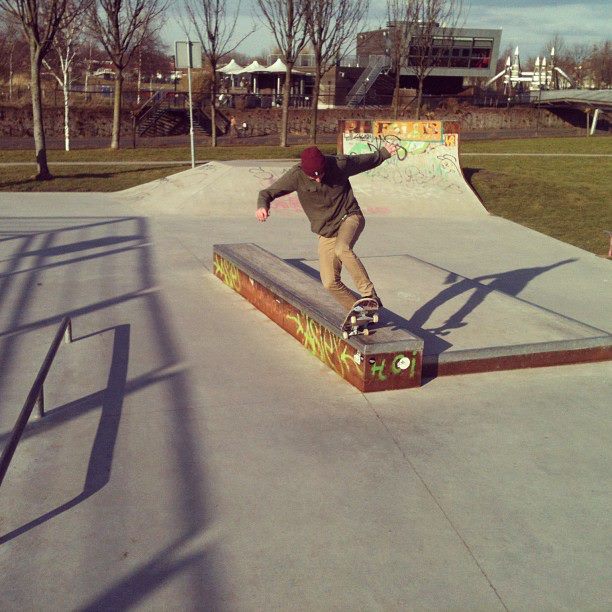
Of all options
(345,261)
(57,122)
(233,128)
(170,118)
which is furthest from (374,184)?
(57,122)

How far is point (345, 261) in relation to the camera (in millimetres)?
6125

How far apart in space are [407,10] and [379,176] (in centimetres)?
1956

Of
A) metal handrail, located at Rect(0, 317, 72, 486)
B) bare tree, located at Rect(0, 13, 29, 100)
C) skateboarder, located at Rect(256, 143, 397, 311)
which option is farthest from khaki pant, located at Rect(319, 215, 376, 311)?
bare tree, located at Rect(0, 13, 29, 100)

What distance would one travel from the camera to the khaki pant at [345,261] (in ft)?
20.0

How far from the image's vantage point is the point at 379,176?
703 inches

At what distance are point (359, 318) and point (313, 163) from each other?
4.37 feet

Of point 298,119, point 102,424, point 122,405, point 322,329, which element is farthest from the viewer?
point 298,119

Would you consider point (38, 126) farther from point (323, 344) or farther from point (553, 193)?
point (323, 344)

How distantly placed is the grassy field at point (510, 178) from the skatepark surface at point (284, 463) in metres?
7.26

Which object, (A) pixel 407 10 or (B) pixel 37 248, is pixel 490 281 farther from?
(A) pixel 407 10

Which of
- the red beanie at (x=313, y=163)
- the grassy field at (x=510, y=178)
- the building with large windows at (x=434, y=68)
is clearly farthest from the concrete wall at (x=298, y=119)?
the red beanie at (x=313, y=163)

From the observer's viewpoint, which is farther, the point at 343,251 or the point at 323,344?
the point at 323,344

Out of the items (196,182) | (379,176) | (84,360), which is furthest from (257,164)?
(84,360)

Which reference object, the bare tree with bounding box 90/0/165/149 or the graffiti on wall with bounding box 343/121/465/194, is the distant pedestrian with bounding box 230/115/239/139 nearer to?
the bare tree with bounding box 90/0/165/149
